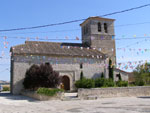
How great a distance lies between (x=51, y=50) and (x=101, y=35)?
10.5 metres

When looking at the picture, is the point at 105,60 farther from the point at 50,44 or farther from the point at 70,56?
the point at 50,44

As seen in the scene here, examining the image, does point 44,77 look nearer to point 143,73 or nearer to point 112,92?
point 112,92

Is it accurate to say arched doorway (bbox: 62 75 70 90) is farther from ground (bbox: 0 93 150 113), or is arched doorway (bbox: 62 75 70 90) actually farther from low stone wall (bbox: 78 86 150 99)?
ground (bbox: 0 93 150 113)

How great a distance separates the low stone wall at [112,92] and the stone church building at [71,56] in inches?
323

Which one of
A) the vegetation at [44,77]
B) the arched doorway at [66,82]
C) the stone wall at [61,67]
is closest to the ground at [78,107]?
the vegetation at [44,77]

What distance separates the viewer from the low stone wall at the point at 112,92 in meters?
18.3

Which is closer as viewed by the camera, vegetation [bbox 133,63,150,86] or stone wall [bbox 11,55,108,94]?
stone wall [bbox 11,55,108,94]

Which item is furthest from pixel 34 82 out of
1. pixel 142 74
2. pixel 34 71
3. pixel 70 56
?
pixel 142 74

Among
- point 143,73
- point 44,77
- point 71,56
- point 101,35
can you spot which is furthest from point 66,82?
point 143,73

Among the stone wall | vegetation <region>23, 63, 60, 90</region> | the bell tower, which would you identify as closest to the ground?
vegetation <region>23, 63, 60, 90</region>

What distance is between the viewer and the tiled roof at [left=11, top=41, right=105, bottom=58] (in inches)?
981

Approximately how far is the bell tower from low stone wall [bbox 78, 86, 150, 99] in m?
11.6

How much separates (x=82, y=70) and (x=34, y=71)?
27.9 feet

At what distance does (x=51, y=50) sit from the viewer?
26859 millimetres
